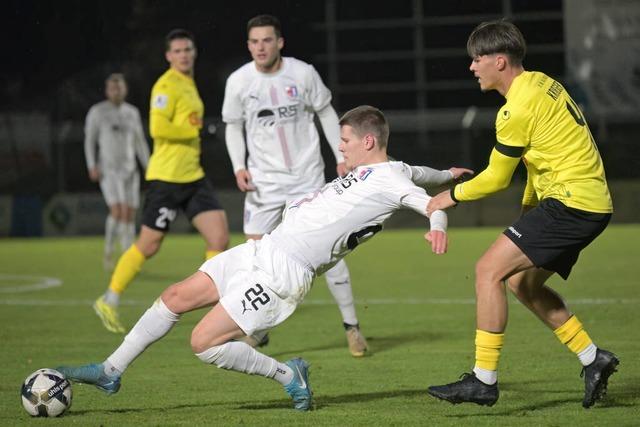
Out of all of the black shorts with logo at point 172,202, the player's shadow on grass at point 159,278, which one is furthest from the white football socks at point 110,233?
the black shorts with logo at point 172,202

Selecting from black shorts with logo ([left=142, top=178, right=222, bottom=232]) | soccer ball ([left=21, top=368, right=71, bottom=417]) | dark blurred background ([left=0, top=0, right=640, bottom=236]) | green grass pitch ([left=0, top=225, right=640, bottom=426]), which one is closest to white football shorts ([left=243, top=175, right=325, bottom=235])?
green grass pitch ([left=0, top=225, right=640, bottom=426])

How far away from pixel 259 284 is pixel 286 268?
0.54 feet

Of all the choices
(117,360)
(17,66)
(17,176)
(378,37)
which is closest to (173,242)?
(17,176)

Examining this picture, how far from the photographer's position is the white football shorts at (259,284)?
6078mm

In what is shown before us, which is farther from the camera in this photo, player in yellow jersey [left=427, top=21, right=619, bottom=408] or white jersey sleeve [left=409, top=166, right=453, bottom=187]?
white jersey sleeve [left=409, top=166, right=453, bottom=187]

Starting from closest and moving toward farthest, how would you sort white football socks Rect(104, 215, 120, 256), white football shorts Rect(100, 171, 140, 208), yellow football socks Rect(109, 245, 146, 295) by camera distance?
yellow football socks Rect(109, 245, 146, 295) → white football socks Rect(104, 215, 120, 256) → white football shorts Rect(100, 171, 140, 208)

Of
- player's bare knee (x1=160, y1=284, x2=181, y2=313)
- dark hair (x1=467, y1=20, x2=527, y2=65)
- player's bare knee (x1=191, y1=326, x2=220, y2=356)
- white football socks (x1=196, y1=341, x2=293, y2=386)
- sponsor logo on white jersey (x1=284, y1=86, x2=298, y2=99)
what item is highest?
dark hair (x1=467, y1=20, x2=527, y2=65)

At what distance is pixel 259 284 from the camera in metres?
6.12

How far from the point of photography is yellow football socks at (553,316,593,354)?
21.3ft

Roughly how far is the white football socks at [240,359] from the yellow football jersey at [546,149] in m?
1.28

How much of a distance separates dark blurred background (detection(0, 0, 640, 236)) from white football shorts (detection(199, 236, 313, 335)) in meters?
16.4

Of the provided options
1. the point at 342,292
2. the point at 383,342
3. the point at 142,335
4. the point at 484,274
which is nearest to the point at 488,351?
the point at 484,274

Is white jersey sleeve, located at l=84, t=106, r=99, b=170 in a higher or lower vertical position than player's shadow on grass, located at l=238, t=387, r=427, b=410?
lower

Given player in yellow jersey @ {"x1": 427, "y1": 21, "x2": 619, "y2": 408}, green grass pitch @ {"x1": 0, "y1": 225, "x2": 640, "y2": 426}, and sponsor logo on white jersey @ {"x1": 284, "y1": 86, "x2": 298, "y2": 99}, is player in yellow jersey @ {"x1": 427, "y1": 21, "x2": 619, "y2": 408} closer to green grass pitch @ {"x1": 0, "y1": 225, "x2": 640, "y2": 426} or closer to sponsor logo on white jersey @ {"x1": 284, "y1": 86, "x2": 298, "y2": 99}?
green grass pitch @ {"x1": 0, "y1": 225, "x2": 640, "y2": 426}
